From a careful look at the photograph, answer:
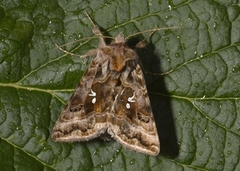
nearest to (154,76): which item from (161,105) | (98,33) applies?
(161,105)

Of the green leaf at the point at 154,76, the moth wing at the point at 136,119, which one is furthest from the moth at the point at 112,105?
the green leaf at the point at 154,76

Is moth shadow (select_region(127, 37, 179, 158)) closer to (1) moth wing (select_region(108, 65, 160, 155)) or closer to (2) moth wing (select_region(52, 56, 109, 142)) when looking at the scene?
(1) moth wing (select_region(108, 65, 160, 155))

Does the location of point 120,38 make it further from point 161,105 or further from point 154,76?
point 161,105

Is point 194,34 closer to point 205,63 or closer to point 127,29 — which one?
point 205,63

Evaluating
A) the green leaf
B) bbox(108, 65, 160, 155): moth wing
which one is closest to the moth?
bbox(108, 65, 160, 155): moth wing

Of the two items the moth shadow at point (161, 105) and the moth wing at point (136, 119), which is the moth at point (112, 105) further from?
the moth shadow at point (161, 105)
